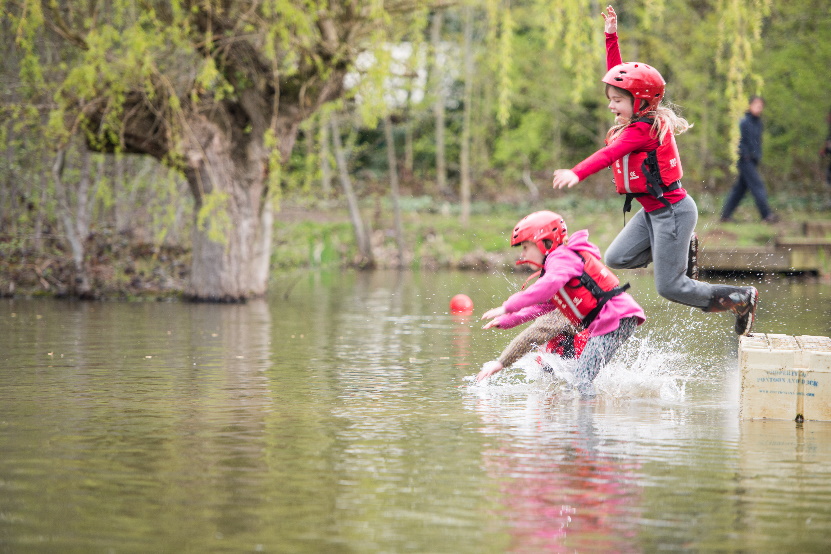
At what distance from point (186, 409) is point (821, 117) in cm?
2628

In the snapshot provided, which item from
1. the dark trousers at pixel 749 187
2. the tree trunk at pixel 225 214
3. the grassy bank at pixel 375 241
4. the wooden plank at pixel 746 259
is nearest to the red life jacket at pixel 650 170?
the tree trunk at pixel 225 214

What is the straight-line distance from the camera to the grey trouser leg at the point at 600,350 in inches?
332

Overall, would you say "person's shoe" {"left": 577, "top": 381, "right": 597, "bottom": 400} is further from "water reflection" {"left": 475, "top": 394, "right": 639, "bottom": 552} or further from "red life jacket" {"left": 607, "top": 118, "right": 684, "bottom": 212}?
"red life jacket" {"left": 607, "top": 118, "right": 684, "bottom": 212}

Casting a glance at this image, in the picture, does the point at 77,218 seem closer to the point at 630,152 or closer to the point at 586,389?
the point at 586,389

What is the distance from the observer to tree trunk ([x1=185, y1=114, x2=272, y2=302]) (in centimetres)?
1664

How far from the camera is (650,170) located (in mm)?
8164

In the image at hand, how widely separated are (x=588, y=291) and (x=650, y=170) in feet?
3.06

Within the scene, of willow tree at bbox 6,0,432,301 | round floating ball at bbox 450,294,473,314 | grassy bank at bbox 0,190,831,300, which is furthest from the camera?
grassy bank at bbox 0,190,831,300

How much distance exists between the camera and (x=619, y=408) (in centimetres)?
784

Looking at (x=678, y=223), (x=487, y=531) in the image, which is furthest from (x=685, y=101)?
(x=487, y=531)

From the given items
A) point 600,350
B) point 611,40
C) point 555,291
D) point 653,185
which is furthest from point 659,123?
point 600,350

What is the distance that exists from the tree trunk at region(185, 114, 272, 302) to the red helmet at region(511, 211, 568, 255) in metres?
8.73

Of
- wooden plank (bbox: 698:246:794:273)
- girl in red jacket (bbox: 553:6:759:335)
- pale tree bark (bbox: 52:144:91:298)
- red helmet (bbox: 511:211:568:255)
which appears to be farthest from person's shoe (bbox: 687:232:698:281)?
wooden plank (bbox: 698:246:794:273)

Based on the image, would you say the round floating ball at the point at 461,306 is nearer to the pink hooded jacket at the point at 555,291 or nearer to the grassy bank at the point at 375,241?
the grassy bank at the point at 375,241
